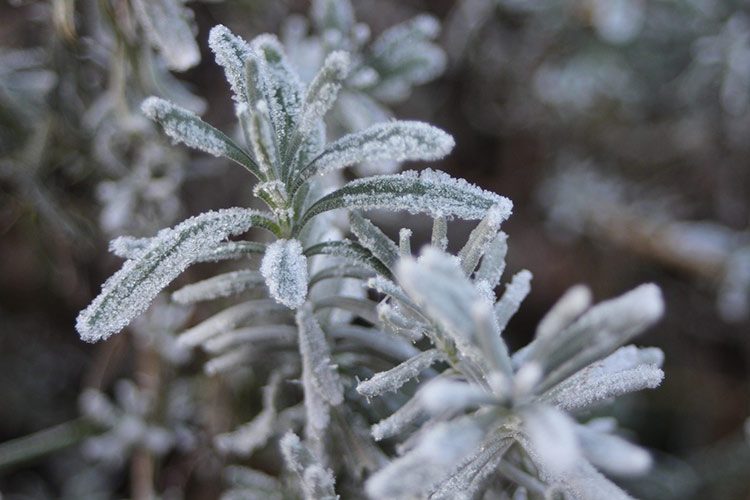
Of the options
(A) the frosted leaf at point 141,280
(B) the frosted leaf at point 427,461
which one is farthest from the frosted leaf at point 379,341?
Answer: (B) the frosted leaf at point 427,461

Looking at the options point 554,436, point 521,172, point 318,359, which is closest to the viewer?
point 554,436

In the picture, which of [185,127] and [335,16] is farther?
[335,16]

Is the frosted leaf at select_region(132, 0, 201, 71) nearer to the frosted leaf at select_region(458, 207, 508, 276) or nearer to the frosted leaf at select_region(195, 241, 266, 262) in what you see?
the frosted leaf at select_region(195, 241, 266, 262)

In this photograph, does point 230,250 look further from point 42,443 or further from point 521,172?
point 521,172

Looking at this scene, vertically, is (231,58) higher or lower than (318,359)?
higher

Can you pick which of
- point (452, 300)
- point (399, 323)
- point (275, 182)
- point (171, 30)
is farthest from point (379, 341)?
point (171, 30)

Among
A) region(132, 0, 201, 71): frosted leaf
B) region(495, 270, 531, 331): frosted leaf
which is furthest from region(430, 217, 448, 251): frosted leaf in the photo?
region(132, 0, 201, 71): frosted leaf
